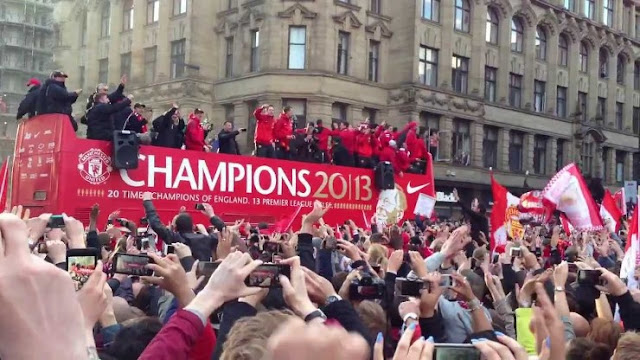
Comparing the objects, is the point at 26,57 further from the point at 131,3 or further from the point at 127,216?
the point at 127,216

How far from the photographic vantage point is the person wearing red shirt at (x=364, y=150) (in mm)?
17812

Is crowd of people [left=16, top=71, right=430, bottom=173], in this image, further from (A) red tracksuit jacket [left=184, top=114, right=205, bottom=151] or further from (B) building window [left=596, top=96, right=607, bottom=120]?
(B) building window [left=596, top=96, right=607, bottom=120]

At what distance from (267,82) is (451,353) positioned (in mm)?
32523

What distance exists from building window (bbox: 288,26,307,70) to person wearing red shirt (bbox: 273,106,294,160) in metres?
16.6

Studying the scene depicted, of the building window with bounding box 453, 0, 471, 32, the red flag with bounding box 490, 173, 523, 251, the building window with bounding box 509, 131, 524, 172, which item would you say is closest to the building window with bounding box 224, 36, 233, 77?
the building window with bounding box 453, 0, 471, 32

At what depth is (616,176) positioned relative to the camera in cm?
5162

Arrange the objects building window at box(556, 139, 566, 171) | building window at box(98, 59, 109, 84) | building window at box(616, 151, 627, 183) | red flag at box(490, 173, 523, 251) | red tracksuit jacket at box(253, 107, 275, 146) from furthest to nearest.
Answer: building window at box(616, 151, 627, 183), building window at box(556, 139, 566, 171), building window at box(98, 59, 109, 84), red tracksuit jacket at box(253, 107, 275, 146), red flag at box(490, 173, 523, 251)

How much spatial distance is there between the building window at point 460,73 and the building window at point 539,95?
6807 millimetres

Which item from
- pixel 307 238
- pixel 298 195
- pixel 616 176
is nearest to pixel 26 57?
pixel 616 176

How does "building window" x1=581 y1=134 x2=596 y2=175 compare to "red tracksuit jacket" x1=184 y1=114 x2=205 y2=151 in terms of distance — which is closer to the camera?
"red tracksuit jacket" x1=184 y1=114 x2=205 y2=151

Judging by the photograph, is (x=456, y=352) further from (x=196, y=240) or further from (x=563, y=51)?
(x=563, y=51)

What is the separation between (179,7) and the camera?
127 ft

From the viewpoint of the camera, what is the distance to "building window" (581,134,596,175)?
1890 inches

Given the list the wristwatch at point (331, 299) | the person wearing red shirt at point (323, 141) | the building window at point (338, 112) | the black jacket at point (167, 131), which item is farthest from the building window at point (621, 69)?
the wristwatch at point (331, 299)
